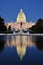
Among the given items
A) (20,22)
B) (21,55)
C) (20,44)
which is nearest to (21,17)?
(20,22)

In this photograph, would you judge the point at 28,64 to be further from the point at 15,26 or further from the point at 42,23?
the point at 15,26

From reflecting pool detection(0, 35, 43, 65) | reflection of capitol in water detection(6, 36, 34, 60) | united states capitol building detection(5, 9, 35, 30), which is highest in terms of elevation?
united states capitol building detection(5, 9, 35, 30)

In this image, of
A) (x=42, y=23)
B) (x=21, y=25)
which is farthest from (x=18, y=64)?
(x=21, y=25)

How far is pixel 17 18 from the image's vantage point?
5861 inches

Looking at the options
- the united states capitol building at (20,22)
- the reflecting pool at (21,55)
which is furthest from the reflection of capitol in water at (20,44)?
the united states capitol building at (20,22)

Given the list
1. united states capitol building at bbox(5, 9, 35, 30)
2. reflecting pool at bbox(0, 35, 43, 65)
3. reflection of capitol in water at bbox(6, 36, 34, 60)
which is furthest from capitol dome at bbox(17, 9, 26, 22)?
reflecting pool at bbox(0, 35, 43, 65)

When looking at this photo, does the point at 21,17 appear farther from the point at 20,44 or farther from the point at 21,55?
the point at 21,55

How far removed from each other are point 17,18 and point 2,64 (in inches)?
5578

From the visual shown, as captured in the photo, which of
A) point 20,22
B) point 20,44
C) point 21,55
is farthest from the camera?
point 20,22

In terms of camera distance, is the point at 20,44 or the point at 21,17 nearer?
the point at 20,44

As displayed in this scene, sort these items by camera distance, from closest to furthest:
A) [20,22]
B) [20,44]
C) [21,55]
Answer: [21,55], [20,44], [20,22]

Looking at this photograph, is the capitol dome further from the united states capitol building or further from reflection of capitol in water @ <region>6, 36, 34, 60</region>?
reflection of capitol in water @ <region>6, 36, 34, 60</region>

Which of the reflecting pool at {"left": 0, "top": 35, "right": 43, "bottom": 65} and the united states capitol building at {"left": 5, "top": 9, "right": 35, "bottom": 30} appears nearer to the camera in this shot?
the reflecting pool at {"left": 0, "top": 35, "right": 43, "bottom": 65}

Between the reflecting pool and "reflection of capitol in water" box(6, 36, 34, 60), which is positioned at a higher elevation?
"reflection of capitol in water" box(6, 36, 34, 60)
